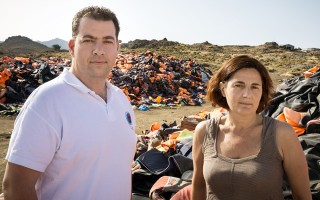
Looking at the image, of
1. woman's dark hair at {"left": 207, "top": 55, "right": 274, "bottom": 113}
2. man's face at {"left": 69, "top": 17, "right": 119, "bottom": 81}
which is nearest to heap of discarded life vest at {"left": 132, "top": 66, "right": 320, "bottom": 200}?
woman's dark hair at {"left": 207, "top": 55, "right": 274, "bottom": 113}

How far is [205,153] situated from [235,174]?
13.2 inches

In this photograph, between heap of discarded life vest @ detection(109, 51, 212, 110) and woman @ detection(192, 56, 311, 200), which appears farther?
heap of discarded life vest @ detection(109, 51, 212, 110)

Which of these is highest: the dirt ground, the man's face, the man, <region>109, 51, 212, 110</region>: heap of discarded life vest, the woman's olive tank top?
the man's face

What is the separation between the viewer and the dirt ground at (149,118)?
7.45 m

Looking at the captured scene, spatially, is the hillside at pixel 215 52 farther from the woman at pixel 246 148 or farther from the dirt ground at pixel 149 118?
the woman at pixel 246 148

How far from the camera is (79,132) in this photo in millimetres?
1847

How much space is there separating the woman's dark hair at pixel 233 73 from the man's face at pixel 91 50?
101 centimetres

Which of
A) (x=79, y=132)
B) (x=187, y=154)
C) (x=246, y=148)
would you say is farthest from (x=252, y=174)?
(x=187, y=154)

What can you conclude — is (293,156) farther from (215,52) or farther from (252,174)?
(215,52)

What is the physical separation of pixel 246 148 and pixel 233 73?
62cm

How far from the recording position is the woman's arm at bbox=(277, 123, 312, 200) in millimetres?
2148

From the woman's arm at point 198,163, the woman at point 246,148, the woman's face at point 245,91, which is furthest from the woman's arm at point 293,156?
the woman's arm at point 198,163

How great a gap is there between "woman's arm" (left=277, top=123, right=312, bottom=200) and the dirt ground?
554 cm

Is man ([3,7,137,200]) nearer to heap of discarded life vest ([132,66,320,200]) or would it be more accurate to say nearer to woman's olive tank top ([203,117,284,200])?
woman's olive tank top ([203,117,284,200])
